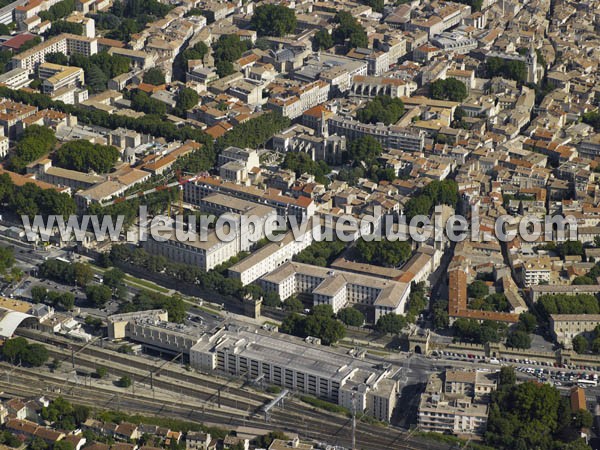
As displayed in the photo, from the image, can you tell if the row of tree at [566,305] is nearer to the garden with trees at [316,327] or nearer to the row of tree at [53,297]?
the garden with trees at [316,327]

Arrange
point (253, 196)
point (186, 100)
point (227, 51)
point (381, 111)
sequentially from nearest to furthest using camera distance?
1. point (253, 196)
2. point (381, 111)
3. point (186, 100)
4. point (227, 51)

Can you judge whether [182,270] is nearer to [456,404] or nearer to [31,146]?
[31,146]

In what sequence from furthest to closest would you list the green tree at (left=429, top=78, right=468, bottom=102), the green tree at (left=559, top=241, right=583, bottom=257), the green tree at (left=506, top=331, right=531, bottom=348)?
the green tree at (left=429, top=78, right=468, bottom=102), the green tree at (left=559, top=241, right=583, bottom=257), the green tree at (left=506, top=331, right=531, bottom=348)

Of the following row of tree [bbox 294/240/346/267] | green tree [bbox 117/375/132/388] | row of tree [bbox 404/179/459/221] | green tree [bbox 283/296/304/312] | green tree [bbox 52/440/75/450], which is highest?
row of tree [bbox 404/179/459/221]

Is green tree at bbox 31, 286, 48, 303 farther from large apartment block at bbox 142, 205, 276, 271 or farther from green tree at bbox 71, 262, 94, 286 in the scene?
large apartment block at bbox 142, 205, 276, 271

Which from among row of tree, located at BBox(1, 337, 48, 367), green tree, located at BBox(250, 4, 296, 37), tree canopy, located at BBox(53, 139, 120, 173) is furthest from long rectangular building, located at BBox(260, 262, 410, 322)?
green tree, located at BBox(250, 4, 296, 37)

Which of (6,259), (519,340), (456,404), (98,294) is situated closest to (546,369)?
(519,340)

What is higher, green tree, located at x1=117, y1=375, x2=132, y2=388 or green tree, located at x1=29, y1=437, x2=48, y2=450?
green tree, located at x1=29, y1=437, x2=48, y2=450
